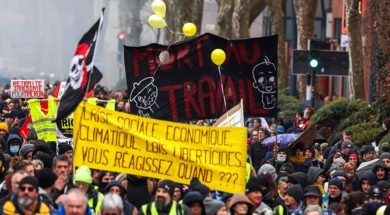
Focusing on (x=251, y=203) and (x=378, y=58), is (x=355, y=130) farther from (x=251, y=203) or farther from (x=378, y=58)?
(x=251, y=203)

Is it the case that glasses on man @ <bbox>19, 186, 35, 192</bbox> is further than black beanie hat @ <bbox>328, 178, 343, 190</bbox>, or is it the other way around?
black beanie hat @ <bbox>328, 178, 343, 190</bbox>

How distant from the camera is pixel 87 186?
15.5 m

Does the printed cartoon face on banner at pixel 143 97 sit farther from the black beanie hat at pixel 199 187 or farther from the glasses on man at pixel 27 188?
the glasses on man at pixel 27 188

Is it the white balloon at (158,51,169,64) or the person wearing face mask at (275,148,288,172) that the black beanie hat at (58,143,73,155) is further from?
the person wearing face mask at (275,148,288,172)

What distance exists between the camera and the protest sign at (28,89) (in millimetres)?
30186

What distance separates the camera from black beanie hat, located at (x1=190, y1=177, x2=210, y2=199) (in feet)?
51.6

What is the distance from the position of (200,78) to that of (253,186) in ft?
13.4

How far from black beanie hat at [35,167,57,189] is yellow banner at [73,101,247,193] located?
0.65 metres

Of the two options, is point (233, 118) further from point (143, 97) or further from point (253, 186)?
point (253, 186)

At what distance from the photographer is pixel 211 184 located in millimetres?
16281

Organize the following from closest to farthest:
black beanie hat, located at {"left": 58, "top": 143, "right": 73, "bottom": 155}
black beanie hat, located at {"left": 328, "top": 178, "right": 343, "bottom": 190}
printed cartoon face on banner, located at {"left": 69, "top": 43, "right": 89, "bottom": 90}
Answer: printed cartoon face on banner, located at {"left": 69, "top": 43, "right": 89, "bottom": 90} < black beanie hat, located at {"left": 328, "top": 178, "right": 343, "bottom": 190} < black beanie hat, located at {"left": 58, "top": 143, "right": 73, "bottom": 155}

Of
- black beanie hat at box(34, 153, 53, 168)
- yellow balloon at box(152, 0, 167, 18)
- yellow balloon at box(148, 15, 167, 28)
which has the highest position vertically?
yellow balloon at box(152, 0, 167, 18)

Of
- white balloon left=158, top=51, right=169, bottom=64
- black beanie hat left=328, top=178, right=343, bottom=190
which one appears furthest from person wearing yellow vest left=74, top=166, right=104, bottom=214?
white balloon left=158, top=51, right=169, bottom=64

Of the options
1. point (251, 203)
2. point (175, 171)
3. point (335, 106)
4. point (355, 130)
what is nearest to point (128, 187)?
point (175, 171)
